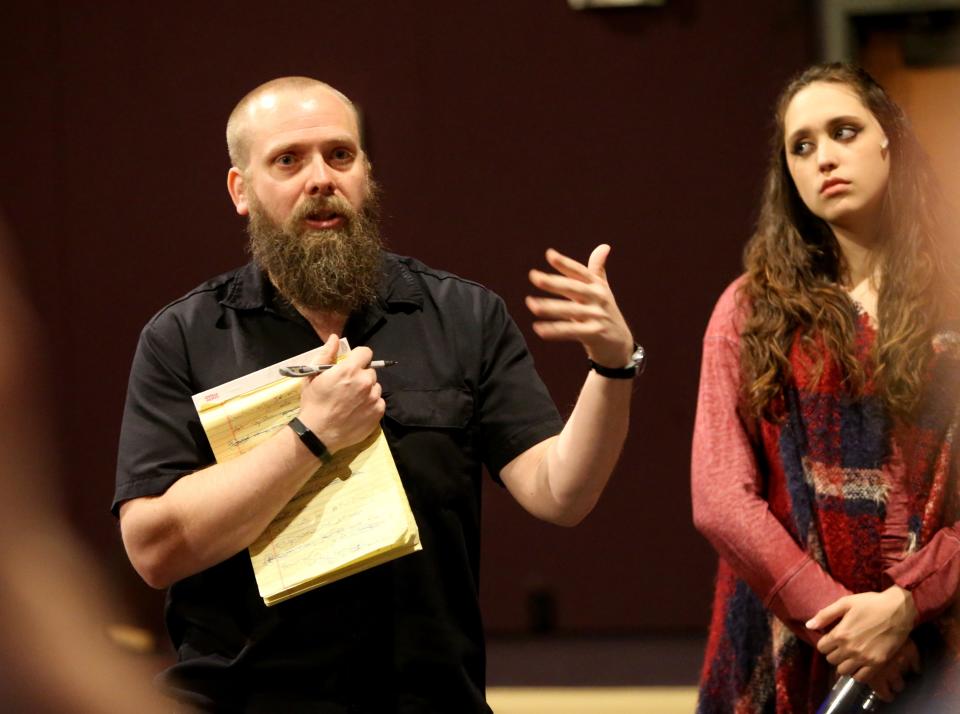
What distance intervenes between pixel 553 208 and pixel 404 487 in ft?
7.81

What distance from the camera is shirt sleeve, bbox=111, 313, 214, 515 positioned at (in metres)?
1.78

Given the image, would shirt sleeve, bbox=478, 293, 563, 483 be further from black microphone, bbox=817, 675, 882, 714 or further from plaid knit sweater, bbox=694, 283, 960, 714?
black microphone, bbox=817, 675, 882, 714

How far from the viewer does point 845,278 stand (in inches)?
92.7

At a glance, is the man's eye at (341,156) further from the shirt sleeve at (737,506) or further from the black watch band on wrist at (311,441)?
the shirt sleeve at (737,506)

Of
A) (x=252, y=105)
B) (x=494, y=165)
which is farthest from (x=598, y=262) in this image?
(x=494, y=165)

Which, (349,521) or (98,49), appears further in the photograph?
(98,49)

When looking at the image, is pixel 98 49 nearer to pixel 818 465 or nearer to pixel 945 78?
pixel 945 78

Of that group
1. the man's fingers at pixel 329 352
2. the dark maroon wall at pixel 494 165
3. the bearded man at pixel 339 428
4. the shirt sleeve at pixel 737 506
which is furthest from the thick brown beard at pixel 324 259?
the dark maroon wall at pixel 494 165

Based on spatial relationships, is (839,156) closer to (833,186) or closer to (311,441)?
(833,186)

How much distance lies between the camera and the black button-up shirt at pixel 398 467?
5.79 ft

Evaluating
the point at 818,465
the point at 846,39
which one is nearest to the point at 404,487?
the point at 818,465

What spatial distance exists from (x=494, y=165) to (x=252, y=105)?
2.16 metres

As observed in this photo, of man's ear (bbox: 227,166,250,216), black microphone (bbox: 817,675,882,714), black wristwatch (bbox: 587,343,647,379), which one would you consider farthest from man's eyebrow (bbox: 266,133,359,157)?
black microphone (bbox: 817,675,882,714)

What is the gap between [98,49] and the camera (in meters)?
4.21
